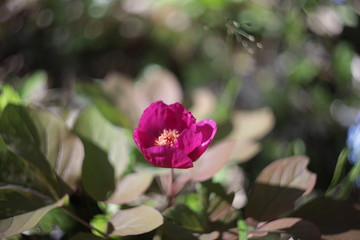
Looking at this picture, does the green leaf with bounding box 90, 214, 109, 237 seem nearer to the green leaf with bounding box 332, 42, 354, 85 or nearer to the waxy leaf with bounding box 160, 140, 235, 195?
the waxy leaf with bounding box 160, 140, 235, 195

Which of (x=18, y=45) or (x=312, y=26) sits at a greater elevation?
(x=312, y=26)

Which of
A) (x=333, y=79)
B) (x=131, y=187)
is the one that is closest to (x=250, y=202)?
(x=131, y=187)

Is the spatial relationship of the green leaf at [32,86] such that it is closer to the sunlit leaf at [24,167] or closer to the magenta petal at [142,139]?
the sunlit leaf at [24,167]

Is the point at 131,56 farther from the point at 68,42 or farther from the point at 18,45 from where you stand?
the point at 18,45

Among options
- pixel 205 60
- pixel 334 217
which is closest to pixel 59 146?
pixel 334 217

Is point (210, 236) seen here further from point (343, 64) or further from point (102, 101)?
point (343, 64)
